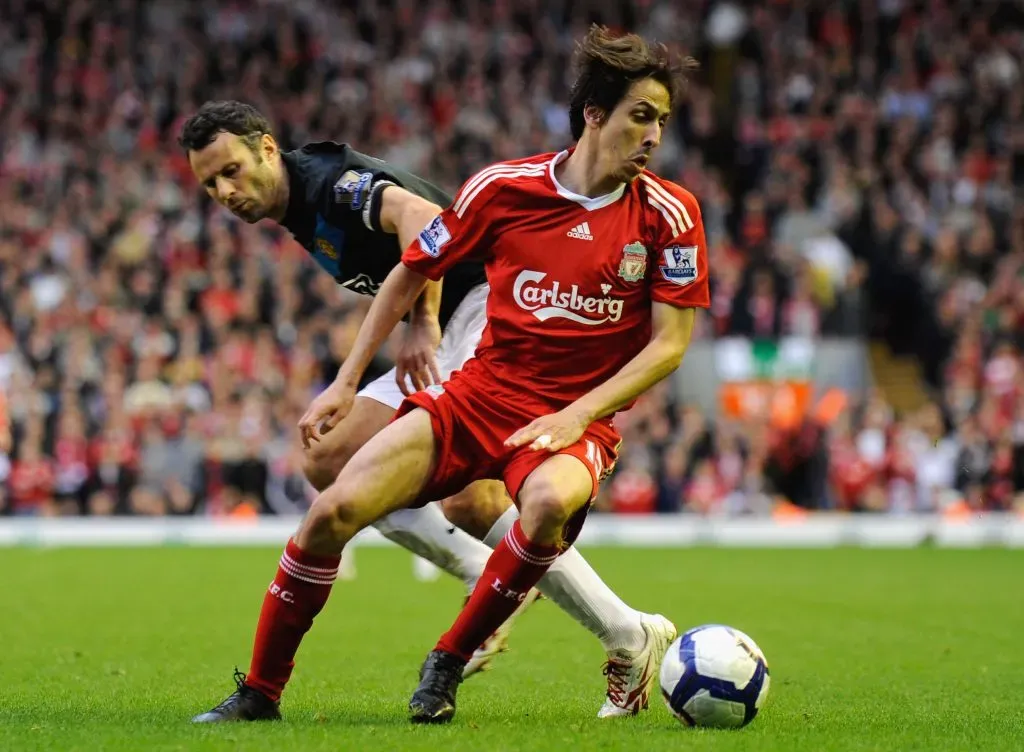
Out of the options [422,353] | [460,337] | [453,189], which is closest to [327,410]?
[422,353]

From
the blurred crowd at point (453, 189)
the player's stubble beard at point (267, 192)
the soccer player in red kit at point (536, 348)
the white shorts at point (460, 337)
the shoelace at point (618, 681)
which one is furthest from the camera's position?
the blurred crowd at point (453, 189)

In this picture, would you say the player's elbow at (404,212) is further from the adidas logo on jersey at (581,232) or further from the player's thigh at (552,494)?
the player's thigh at (552,494)

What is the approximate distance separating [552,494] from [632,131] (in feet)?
4.07

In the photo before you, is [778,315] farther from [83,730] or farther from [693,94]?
[83,730]

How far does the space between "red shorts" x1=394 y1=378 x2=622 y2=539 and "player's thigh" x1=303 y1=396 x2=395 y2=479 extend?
3.06 ft

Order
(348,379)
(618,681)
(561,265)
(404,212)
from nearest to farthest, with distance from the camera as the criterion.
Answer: (561,265), (348,379), (618,681), (404,212)

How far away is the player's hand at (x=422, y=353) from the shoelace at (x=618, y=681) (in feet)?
3.89

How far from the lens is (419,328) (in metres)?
→ 5.96

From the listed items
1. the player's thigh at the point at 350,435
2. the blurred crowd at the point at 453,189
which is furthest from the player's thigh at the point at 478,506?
the blurred crowd at the point at 453,189

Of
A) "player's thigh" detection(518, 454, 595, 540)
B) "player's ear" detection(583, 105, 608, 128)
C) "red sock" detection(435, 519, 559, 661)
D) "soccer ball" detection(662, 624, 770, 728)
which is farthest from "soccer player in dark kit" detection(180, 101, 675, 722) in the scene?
"player's ear" detection(583, 105, 608, 128)

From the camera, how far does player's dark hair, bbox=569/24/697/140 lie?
17.8ft

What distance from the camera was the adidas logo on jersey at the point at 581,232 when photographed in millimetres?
5477

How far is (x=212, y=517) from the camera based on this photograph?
1830 cm

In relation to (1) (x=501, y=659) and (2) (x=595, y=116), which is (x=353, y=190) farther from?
(1) (x=501, y=659)
